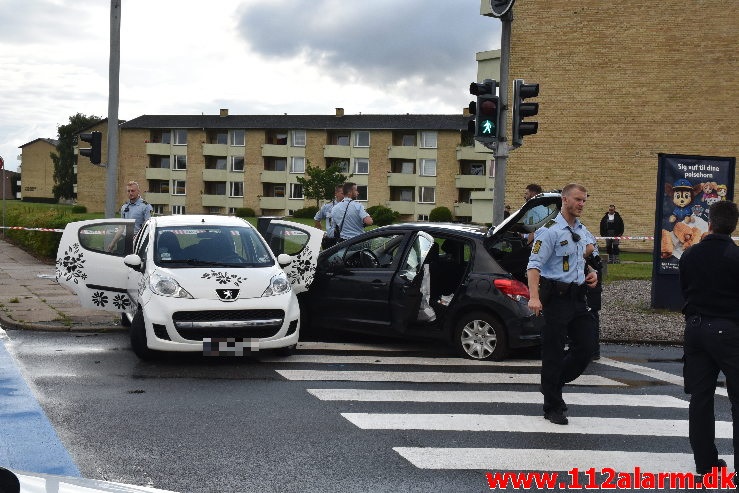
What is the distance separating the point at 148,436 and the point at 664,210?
421 inches

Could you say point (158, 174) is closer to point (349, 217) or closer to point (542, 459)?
point (349, 217)

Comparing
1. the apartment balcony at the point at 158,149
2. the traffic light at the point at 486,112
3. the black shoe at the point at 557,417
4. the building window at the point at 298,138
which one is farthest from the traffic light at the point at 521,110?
the apartment balcony at the point at 158,149

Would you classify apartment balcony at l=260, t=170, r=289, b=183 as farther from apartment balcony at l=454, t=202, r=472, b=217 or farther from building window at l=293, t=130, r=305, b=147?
apartment balcony at l=454, t=202, r=472, b=217

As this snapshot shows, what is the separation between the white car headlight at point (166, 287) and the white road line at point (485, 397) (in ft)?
6.85

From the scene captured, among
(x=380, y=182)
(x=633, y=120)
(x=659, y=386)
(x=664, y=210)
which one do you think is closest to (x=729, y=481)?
(x=659, y=386)

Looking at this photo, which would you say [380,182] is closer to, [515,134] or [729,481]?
[515,134]

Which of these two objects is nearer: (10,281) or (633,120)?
(10,281)

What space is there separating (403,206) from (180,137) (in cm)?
2640

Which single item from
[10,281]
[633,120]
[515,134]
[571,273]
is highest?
[633,120]

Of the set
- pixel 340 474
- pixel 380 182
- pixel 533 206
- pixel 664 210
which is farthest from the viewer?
pixel 380 182

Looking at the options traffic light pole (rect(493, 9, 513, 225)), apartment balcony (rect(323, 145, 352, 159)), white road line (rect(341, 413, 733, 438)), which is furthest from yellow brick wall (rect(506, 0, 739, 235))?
apartment balcony (rect(323, 145, 352, 159))

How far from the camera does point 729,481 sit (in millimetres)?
5586

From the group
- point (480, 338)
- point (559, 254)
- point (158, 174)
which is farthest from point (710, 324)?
point (158, 174)

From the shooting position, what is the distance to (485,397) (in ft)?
26.6
